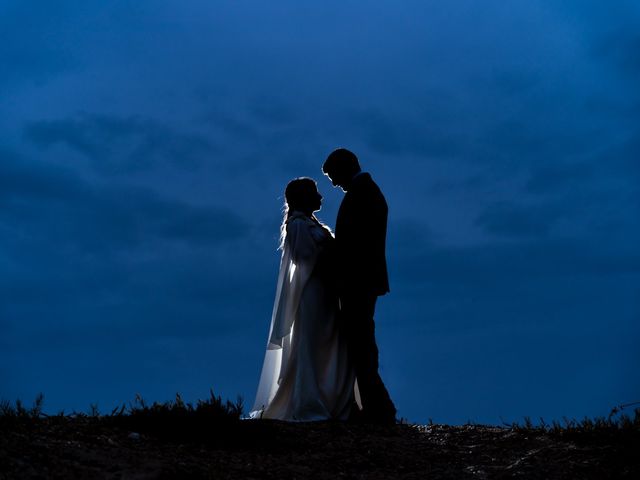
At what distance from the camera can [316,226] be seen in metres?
10.2

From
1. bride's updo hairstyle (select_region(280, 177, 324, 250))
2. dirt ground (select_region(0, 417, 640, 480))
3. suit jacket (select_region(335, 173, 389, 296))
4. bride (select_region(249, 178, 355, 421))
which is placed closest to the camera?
dirt ground (select_region(0, 417, 640, 480))

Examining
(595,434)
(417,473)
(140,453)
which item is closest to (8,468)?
(140,453)

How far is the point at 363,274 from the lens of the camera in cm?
986

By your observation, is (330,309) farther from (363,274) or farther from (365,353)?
(365,353)

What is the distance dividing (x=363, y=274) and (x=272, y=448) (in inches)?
117

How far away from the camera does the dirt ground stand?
6.12 meters

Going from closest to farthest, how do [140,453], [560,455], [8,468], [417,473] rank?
[8,468] → [140,453] → [417,473] → [560,455]

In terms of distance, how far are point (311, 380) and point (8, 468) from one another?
4.45 metres

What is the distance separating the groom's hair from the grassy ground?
333 cm

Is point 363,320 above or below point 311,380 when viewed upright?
above

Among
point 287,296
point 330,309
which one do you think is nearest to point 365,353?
point 330,309

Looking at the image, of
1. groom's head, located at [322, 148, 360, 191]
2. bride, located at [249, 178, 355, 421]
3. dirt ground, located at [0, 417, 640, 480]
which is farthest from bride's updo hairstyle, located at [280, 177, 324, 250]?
dirt ground, located at [0, 417, 640, 480]

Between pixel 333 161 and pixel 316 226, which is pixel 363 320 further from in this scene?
pixel 333 161

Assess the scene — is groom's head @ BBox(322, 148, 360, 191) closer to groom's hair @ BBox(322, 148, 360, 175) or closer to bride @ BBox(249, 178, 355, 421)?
groom's hair @ BBox(322, 148, 360, 175)
